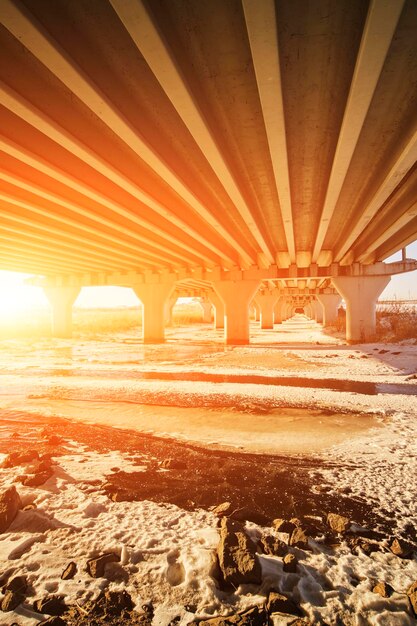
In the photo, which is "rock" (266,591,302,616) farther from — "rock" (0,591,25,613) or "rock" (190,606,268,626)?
"rock" (0,591,25,613)

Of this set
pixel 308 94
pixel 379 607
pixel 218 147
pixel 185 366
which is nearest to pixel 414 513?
pixel 379 607

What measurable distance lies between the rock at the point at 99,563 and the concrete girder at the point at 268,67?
14.4 feet

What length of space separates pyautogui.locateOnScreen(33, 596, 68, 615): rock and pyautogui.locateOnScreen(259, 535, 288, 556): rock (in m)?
1.31

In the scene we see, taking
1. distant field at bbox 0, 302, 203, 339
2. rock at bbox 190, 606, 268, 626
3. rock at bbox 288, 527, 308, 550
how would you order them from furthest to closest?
1. distant field at bbox 0, 302, 203, 339
2. rock at bbox 288, 527, 308, 550
3. rock at bbox 190, 606, 268, 626

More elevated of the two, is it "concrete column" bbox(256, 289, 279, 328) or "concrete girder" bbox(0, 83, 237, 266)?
"concrete girder" bbox(0, 83, 237, 266)

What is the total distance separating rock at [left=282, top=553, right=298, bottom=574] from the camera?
2182 millimetres

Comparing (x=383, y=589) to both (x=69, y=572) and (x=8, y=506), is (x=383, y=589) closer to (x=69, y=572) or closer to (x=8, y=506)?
(x=69, y=572)

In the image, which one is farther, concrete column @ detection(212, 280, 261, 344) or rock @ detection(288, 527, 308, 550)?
concrete column @ detection(212, 280, 261, 344)

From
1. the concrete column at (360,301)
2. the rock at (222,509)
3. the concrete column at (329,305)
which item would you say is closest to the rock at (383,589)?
the rock at (222,509)

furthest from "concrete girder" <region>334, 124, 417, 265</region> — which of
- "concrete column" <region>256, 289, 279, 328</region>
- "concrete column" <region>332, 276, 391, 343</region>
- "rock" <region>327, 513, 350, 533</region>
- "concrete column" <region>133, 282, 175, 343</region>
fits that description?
"concrete column" <region>256, 289, 279, 328</region>

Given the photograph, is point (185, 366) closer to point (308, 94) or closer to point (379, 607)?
point (308, 94)

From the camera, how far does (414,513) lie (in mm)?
2781

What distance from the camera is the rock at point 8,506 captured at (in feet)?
8.71

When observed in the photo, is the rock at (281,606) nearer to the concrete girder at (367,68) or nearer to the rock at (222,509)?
the rock at (222,509)
